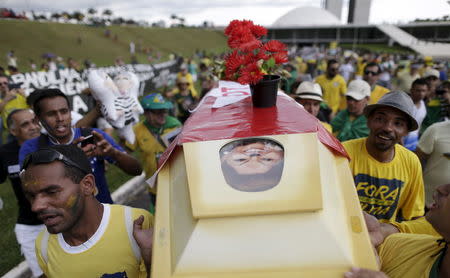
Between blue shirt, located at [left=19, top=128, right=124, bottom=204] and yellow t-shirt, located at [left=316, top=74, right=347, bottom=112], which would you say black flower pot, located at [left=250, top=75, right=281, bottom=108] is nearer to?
blue shirt, located at [left=19, top=128, right=124, bottom=204]

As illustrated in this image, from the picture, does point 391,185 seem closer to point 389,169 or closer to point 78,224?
point 389,169

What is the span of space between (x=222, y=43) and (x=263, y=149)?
5790 centimetres

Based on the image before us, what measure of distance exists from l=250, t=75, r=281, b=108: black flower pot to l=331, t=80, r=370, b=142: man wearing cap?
1.78 meters

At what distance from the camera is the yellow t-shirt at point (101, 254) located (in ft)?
5.06

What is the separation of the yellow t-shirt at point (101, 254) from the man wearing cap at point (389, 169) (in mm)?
1561

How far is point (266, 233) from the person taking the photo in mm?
1061

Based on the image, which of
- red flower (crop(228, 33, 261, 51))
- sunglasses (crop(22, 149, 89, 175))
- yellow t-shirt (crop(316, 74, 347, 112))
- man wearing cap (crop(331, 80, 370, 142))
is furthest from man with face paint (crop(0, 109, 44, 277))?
yellow t-shirt (crop(316, 74, 347, 112))

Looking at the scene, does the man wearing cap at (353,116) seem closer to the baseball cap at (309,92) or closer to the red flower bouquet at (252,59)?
the baseball cap at (309,92)

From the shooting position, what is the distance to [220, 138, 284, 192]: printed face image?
1.16m

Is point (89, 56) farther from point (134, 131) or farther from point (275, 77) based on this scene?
point (275, 77)

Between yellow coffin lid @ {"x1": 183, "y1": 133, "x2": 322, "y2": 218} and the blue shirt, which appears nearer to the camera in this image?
yellow coffin lid @ {"x1": 183, "y1": 133, "x2": 322, "y2": 218}

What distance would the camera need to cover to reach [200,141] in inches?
53.3

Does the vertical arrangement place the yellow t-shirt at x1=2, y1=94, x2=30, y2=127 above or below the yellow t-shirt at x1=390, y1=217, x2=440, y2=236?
above

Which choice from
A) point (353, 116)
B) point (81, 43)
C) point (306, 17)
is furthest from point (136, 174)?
point (306, 17)
